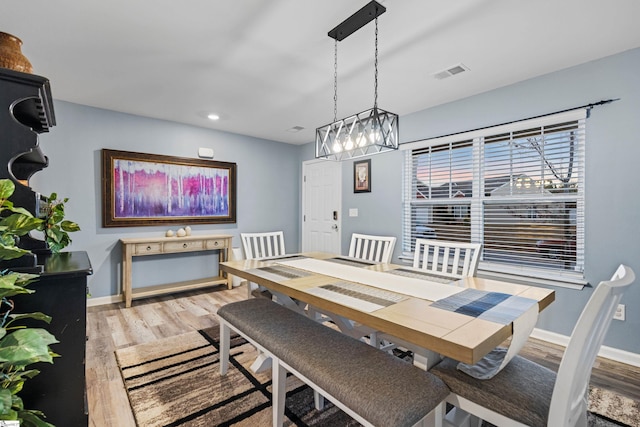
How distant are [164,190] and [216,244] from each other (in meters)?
1.01

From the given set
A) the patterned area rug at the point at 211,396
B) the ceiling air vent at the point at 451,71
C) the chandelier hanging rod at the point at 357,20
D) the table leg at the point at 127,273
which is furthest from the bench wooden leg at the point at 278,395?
the table leg at the point at 127,273

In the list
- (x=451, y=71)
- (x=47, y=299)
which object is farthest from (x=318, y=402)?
(x=451, y=71)

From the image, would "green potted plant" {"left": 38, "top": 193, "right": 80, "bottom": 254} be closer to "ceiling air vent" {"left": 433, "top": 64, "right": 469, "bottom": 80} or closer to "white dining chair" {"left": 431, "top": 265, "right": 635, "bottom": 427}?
"white dining chair" {"left": 431, "top": 265, "right": 635, "bottom": 427}

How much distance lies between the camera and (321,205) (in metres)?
5.06

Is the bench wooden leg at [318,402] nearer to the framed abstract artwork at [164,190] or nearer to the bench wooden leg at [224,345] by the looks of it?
the bench wooden leg at [224,345]

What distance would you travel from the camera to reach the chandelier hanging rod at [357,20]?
1.77 metres

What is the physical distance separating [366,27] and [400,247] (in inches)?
100

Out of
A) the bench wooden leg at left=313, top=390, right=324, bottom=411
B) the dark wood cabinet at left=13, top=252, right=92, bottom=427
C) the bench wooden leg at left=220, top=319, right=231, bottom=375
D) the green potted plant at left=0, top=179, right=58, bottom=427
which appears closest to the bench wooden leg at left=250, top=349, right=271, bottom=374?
the bench wooden leg at left=220, top=319, right=231, bottom=375

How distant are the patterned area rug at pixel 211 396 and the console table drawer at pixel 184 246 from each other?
155 centimetres

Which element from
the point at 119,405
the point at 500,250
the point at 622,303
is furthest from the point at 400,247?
the point at 119,405

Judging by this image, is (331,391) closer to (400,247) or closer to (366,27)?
(366,27)

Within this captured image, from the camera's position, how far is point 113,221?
3.76 metres

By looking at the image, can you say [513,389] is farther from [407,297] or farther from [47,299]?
[47,299]

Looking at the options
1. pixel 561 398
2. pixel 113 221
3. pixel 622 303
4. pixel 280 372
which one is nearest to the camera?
pixel 561 398
